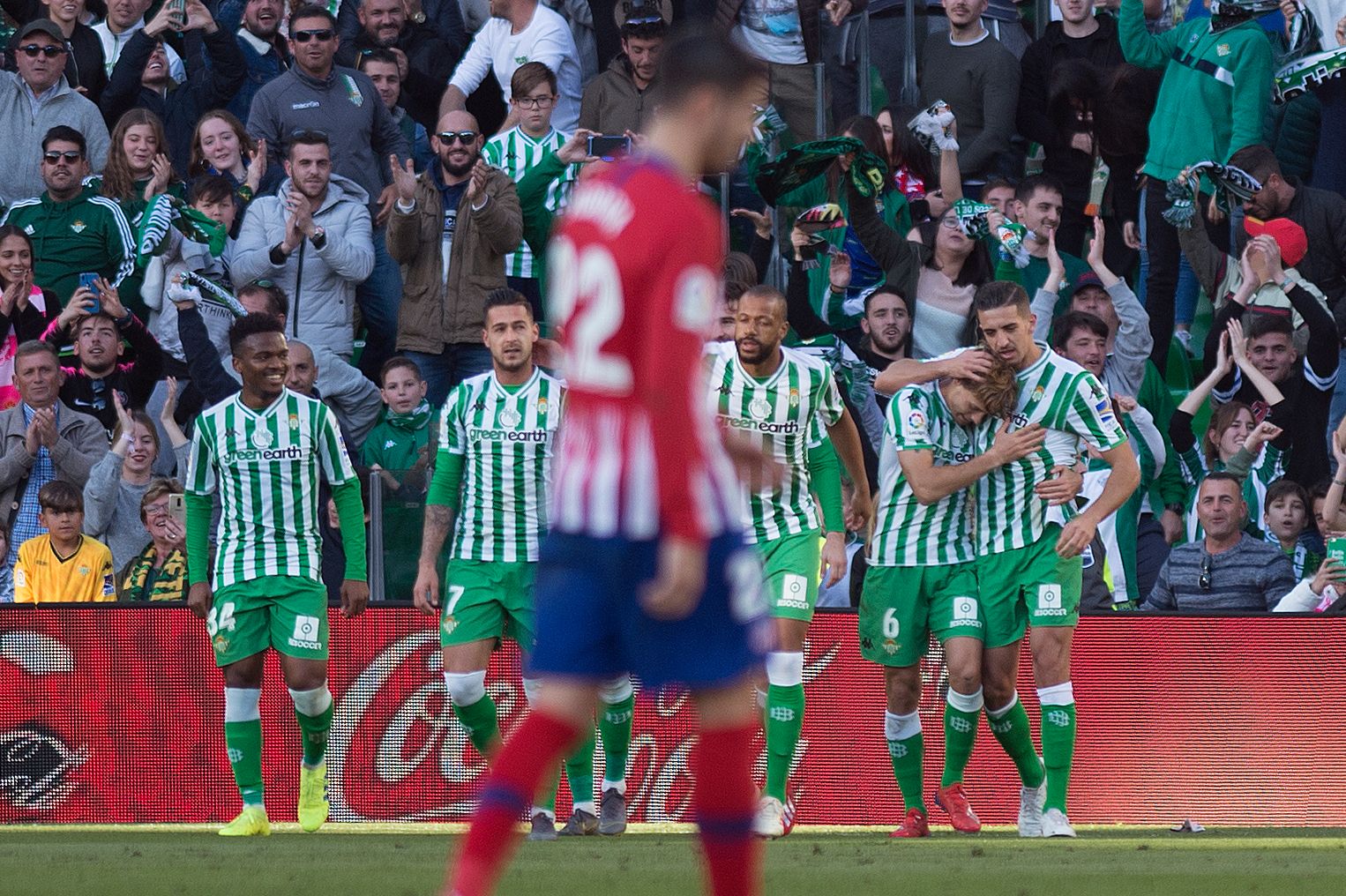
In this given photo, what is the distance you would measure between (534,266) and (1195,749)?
17.1 ft

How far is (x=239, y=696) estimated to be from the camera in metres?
8.16

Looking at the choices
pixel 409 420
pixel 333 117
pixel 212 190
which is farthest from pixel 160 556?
pixel 333 117

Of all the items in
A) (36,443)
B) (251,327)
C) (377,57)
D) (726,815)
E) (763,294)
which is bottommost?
(726,815)

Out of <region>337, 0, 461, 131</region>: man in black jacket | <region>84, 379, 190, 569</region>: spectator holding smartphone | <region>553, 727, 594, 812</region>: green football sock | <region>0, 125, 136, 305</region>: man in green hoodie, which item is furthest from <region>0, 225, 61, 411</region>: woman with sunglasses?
<region>553, 727, 594, 812</region>: green football sock

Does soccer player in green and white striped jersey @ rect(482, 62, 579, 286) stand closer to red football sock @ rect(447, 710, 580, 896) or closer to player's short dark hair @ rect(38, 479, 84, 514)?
player's short dark hair @ rect(38, 479, 84, 514)

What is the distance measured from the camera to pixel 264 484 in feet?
26.8

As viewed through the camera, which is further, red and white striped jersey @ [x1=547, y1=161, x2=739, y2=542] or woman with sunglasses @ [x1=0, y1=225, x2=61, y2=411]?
woman with sunglasses @ [x1=0, y1=225, x2=61, y2=411]

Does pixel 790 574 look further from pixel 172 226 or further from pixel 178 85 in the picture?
pixel 178 85

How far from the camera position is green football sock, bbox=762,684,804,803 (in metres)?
7.73

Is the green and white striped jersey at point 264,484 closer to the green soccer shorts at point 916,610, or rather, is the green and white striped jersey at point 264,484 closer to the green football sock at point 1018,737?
the green soccer shorts at point 916,610

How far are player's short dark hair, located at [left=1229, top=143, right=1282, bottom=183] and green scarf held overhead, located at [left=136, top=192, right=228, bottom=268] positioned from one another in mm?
6372

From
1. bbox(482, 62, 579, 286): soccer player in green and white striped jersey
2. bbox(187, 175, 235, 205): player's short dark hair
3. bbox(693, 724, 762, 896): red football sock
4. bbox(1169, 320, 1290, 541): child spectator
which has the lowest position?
bbox(693, 724, 762, 896): red football sock

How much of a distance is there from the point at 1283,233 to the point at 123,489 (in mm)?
7032

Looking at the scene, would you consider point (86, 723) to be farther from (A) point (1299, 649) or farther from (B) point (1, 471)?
(A) point (1299, 649)
